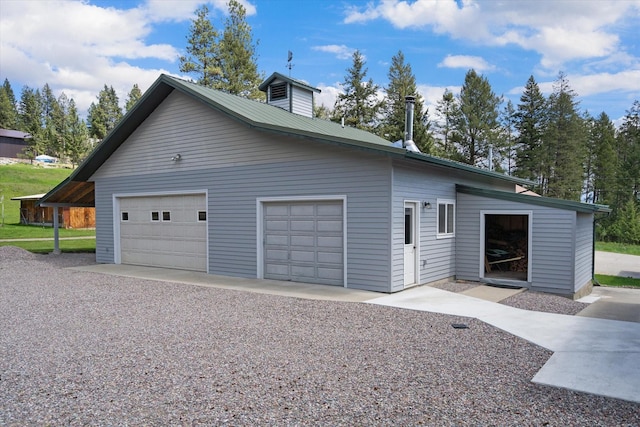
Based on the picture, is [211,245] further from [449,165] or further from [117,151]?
[449,165]

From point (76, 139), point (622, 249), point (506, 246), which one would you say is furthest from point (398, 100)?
point (76, 139)

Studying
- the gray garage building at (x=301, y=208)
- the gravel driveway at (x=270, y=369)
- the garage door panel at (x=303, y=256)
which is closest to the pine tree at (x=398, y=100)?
the gray garage building at (x=301, y=208)

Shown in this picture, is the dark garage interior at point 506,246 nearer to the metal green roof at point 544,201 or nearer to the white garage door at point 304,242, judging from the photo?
the metal green roof at point 544,201

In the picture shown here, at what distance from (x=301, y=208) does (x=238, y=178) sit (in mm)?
2009

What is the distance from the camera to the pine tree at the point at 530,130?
1408 inches


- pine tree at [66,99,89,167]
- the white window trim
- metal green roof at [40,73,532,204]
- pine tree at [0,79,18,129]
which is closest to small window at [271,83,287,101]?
metal green roof at [40,73,532,204]

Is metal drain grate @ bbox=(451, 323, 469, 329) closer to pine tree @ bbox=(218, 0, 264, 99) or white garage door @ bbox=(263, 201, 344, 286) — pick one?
white garage door @ bbox=(263, 201, 344, 286)

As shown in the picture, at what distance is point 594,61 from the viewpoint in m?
27.9

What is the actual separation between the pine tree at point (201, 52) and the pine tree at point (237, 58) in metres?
0.38

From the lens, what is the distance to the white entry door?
9.31 meters

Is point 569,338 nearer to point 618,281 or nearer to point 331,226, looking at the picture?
point 331,226

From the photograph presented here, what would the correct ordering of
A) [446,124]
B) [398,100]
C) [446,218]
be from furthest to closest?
[446,124], [398,100], [446,218]

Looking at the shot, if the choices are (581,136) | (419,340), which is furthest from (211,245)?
(581,136)

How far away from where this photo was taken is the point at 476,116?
3338 cm
